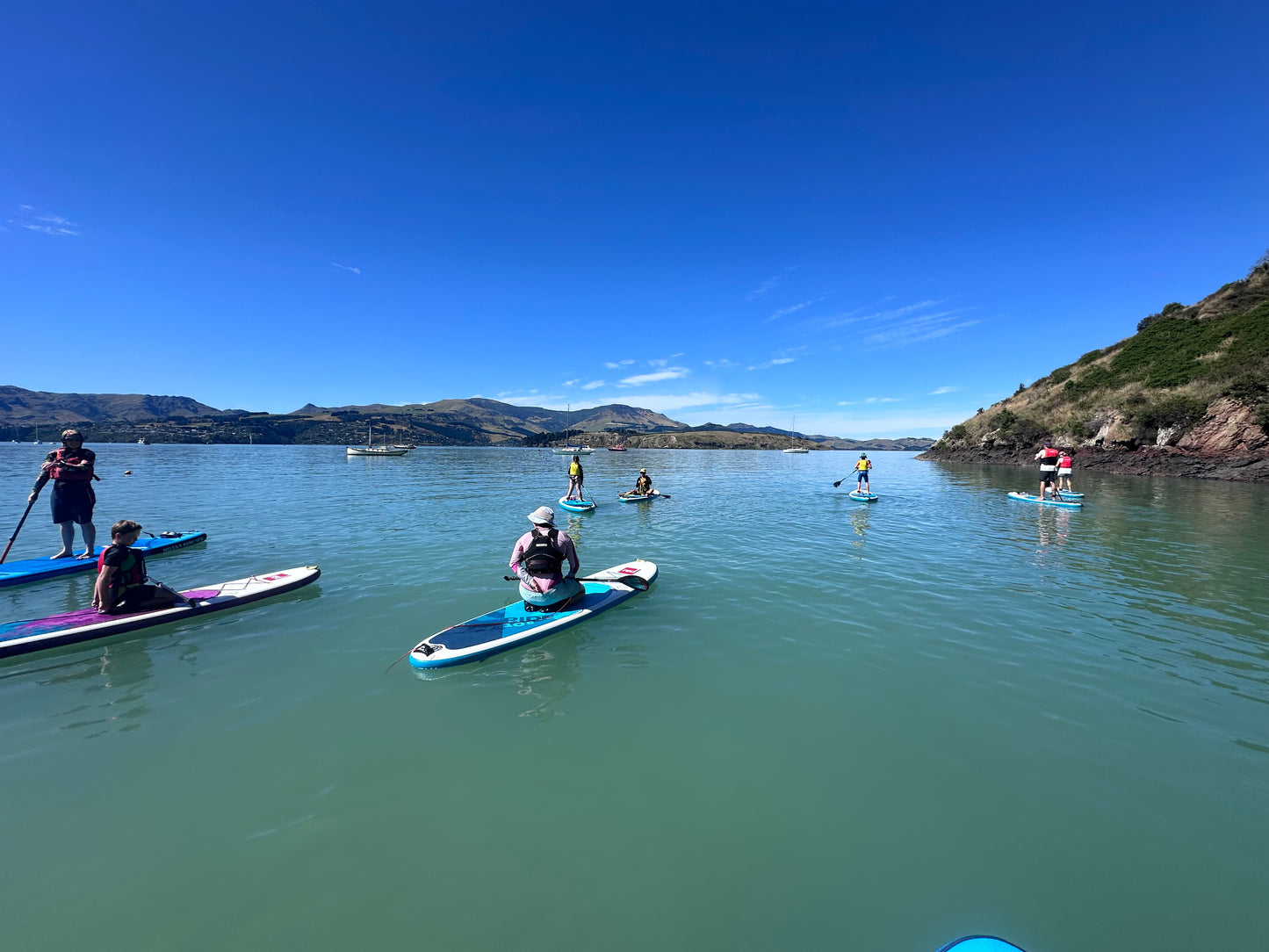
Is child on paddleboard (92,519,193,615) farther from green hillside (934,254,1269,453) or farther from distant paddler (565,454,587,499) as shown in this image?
green hillside (934,254,1269,453)

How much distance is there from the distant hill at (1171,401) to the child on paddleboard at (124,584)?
72.9 m

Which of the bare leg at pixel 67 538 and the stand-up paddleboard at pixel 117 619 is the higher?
the bare leg at pixel 67 538

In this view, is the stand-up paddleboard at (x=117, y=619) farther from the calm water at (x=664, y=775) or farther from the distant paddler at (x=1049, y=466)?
the distant paddler at (x=1049, y=466)

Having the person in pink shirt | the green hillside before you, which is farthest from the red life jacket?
the green hillside

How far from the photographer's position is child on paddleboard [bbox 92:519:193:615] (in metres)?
10.1

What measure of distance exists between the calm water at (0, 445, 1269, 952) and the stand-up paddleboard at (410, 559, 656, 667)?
1.04 ft

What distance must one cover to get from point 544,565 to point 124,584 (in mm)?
8626

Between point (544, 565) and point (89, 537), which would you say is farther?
point (89, 537)

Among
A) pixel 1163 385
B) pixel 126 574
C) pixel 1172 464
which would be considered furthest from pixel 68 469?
pixel 1163 385

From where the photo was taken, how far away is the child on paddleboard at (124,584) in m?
10.1

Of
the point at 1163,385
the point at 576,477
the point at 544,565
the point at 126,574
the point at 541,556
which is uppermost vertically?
the point at 1163,385

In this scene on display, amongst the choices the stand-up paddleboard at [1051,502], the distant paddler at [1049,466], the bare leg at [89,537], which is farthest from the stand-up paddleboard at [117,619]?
the distant paddler at [1049,466]

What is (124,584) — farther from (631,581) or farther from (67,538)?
(631,581)

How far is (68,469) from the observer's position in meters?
13.8
